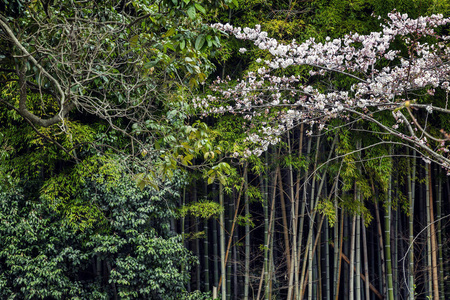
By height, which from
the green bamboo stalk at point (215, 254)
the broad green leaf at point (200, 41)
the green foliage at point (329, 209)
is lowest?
→ the green bamboo stalk at point (215, 254)

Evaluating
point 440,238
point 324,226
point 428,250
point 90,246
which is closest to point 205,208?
point 90,246

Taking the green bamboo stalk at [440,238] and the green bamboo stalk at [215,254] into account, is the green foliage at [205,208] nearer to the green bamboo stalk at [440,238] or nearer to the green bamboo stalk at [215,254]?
the green bamboo stalk at [215,254]

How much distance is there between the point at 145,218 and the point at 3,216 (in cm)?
166

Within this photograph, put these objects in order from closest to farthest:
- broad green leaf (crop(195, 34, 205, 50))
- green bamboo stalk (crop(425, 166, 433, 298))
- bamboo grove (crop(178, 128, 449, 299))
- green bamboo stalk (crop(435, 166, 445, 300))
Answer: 1. broad green leaf (crop(195, 34, 205, 50))
2. bamboo grove (crop(178, 128, 449, 299))
3. green bamboo stalk (crop(425, 166, 433, 298))
4. green bamboo stalk (crop(435, 166, 445, 300))

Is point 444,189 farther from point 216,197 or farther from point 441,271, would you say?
point 216,197

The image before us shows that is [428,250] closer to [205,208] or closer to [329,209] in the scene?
[329,209]

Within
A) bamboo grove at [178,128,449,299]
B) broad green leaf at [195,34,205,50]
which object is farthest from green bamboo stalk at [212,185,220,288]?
broad green leaf at [195,34,205,50]

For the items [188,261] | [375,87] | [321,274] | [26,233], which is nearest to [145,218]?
[188,261]

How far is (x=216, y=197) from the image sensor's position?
255 inches

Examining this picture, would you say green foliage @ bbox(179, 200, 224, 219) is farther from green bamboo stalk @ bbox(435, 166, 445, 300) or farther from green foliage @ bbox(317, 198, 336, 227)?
green bamboo stalk @ bbox(435, 166, 445, 300)

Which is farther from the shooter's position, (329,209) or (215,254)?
(215,254)

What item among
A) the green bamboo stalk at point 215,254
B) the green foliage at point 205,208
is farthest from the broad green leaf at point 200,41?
the green bamboo stalk at point 215,254

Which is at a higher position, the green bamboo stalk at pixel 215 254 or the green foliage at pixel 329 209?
the green foliage at pixel 329 209

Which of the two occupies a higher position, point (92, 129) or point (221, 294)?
point (92, 129)
